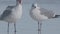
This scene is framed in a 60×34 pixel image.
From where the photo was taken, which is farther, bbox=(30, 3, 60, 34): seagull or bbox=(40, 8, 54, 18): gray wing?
bbox=(40, 8, 54, 18): gray wing

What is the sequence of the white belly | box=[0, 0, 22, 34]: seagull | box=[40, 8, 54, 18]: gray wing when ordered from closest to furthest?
box=[0, 0, 22, 34]: seagull → the white belly → box=[40, 8, 54, 18]: gray wing

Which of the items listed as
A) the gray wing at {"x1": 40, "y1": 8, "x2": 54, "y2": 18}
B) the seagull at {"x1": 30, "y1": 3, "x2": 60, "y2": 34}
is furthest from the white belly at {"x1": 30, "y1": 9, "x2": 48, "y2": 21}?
the gray wing at {"x1": 40, "y1": 8, "x2": 54, "y2": 18}

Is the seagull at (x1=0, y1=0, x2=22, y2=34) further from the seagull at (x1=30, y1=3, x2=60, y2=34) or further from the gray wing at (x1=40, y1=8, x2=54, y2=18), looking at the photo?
the gray wing at (x1=40, y1=8, x2=54, y2=18)

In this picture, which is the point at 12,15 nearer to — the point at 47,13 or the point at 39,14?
the point at 39,14

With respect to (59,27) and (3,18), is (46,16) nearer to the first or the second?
(59,27)

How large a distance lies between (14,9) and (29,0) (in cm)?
319

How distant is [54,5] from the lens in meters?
8.80

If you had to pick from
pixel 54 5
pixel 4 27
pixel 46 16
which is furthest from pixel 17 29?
pixel 54 5

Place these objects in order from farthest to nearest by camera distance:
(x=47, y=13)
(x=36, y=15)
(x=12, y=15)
Result: 1. (x=47, y=13)
2. (x=36, y=15)
3. (x=12, y=15)

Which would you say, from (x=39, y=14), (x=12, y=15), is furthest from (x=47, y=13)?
(x=12, y=15)

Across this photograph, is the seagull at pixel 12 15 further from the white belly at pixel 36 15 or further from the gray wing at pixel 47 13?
the gray wing at pixel 47 13

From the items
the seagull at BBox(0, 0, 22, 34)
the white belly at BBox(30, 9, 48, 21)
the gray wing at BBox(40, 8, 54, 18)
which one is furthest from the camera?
the gray wing at BBox(40, 8, 54, 18)

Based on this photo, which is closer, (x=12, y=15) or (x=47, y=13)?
(x=12, y=15)

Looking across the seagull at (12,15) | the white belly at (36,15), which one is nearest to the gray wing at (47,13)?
the white belly at (36,15)
